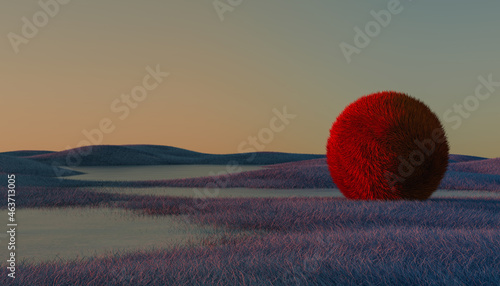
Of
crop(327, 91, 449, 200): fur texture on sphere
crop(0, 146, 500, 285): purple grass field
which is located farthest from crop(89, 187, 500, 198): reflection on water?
crop(327, 91, 449, 200): fur texture on sphere

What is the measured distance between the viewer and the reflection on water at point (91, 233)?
19.6 ft

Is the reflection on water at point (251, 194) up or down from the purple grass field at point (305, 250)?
down

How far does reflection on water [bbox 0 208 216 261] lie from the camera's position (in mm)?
5988

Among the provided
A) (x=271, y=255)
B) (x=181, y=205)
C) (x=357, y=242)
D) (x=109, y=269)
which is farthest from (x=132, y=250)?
(x=181, y=205)

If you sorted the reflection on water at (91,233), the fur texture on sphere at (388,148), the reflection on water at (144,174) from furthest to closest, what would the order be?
the reflection on water at (144,174)
the fur texture on sphere at (388,148)
the reflection on water at (91,233)

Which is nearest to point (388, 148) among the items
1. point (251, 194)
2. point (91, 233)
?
point (251, 194)

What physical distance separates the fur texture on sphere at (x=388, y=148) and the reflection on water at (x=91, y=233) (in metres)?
4.45

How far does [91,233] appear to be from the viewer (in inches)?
286

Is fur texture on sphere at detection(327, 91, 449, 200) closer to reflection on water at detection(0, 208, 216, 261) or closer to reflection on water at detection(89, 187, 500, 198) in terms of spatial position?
reflection on water at detection(89, 187, 500, 198)

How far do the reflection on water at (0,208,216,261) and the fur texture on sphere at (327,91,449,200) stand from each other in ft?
14.6

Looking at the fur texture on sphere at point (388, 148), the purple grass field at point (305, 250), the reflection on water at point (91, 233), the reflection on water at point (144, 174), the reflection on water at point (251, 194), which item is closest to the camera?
the purple grass field at point (305, 250)

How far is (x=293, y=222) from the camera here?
325 inches

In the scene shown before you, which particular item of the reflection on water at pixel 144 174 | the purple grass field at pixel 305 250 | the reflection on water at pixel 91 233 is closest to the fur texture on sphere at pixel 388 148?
the purple grass field at pixel 305 250

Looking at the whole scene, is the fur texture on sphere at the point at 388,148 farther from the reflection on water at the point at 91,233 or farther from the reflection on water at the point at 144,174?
the reflection on water at the point at 144,174
